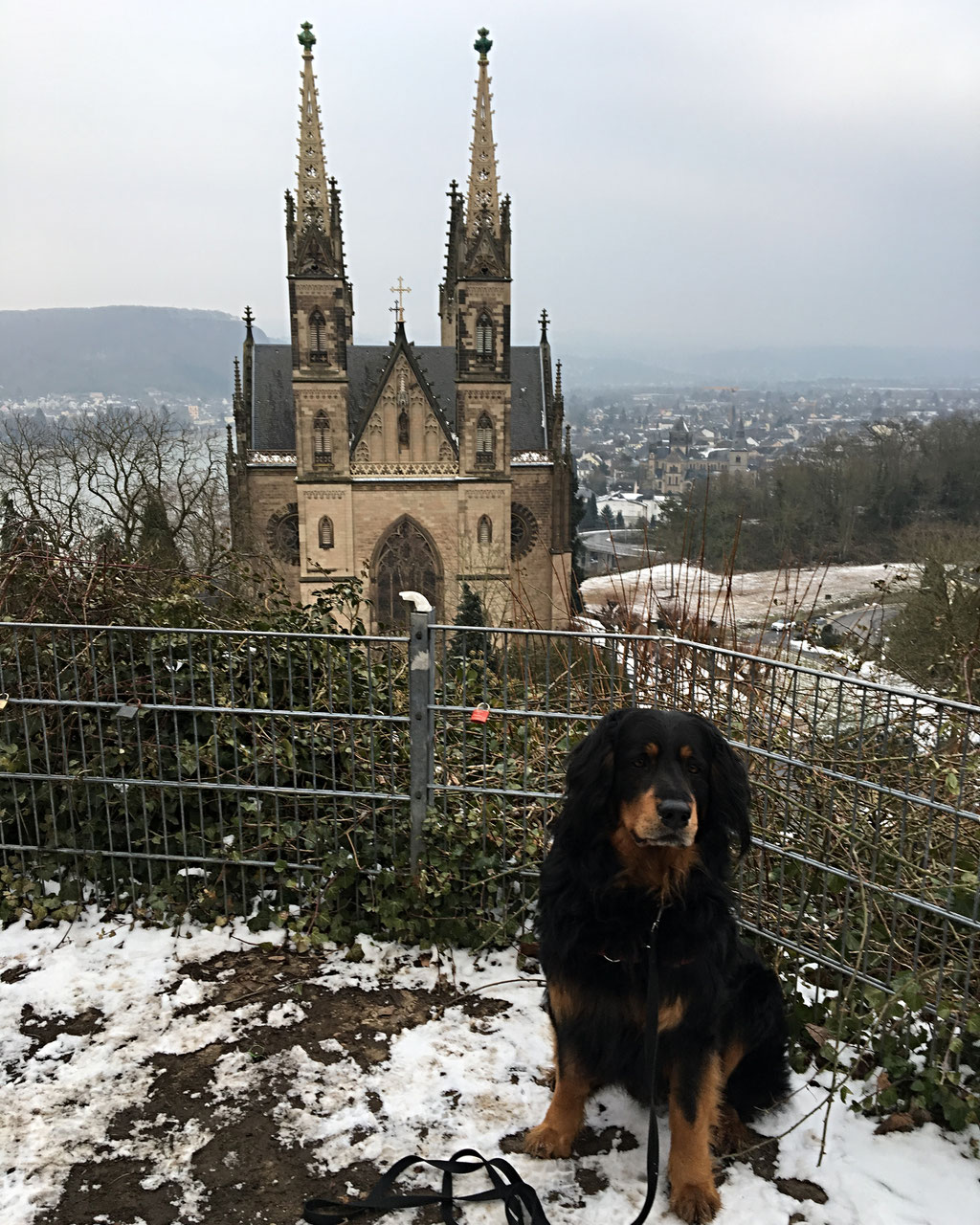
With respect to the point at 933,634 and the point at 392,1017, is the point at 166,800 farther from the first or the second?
the point at 933,634

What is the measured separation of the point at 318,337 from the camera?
3000cm

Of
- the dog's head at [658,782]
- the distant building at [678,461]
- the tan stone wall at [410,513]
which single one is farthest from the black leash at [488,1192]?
the distant building at [678,461]

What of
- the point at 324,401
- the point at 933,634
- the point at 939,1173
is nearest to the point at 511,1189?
the point at 939,1173

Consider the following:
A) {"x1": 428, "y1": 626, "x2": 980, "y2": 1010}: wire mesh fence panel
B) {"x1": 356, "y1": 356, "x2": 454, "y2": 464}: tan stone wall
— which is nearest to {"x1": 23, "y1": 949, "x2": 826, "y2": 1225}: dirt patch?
{"x1": 428, "y1": 626, "x2": 980, "y2": 1010}: wire mesh fence panel

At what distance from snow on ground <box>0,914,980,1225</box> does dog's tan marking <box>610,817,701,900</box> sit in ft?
3.07

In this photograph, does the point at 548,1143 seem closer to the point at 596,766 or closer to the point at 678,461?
the point at 596,766

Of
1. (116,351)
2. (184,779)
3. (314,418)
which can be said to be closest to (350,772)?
(184,779)

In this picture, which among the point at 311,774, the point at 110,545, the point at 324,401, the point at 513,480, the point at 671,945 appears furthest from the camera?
the point at 513,480

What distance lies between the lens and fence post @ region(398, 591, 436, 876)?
336 centimetres

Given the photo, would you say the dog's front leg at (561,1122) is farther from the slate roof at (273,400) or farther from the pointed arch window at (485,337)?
the slate roof at (273,400)

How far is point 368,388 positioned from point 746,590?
22199 mm

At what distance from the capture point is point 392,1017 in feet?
10.6

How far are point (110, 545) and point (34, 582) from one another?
0.41 metres

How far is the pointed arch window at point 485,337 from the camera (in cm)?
2955
